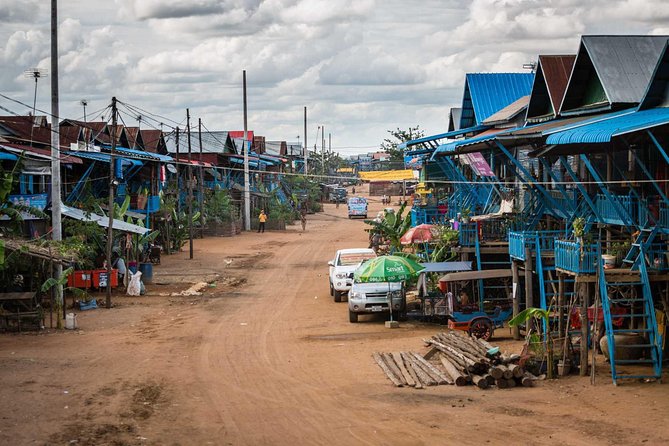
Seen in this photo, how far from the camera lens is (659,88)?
66.1ft

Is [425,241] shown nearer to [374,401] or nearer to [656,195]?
[656,195]

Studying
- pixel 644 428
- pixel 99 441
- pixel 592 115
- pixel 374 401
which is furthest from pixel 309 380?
pixel 592 115

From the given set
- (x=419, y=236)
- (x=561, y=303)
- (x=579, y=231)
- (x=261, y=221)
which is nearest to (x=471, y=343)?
(x=561, y=303)

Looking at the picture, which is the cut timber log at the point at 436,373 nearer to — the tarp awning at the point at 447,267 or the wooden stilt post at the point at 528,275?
the wooden stilt post at the point at 528,275

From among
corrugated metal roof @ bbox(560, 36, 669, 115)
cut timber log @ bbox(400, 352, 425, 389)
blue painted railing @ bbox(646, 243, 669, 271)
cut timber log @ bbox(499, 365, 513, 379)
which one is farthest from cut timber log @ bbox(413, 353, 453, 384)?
corrugated metal roof @ bbox(560, 36, 669, 115)

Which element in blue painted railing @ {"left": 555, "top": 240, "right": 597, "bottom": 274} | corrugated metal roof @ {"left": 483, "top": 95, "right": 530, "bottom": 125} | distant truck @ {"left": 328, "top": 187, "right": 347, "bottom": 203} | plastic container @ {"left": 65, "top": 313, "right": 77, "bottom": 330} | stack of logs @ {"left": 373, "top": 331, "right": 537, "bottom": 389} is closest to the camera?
stack of logs @ {"left": 373, "top": 331, "right": 537, "bottom": 389}

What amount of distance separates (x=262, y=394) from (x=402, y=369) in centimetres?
315

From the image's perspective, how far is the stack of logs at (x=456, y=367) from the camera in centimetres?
1777

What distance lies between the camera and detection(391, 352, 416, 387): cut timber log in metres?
18.0

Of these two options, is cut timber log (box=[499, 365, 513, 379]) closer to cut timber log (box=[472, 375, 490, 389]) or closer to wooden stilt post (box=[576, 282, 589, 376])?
cut timber log (box=[472, 375, 490, 389])

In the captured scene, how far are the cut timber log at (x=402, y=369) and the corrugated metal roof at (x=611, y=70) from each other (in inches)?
316

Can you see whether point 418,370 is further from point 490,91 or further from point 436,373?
point 490,91

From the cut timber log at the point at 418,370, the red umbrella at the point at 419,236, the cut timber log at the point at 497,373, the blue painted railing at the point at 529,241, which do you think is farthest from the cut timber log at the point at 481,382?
the red umbrella at the point at 419,236

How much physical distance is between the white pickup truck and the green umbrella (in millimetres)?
4716
